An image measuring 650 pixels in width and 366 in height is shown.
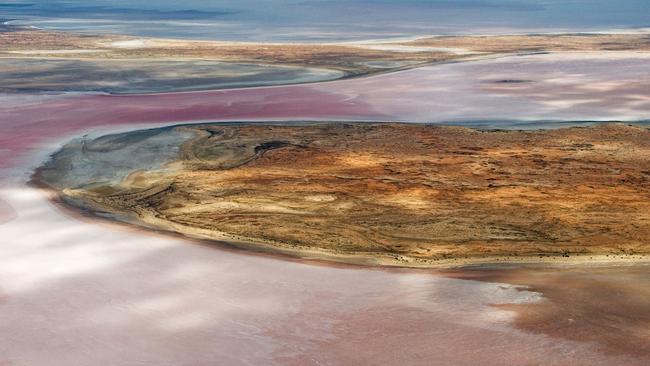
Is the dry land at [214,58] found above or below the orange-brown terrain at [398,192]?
above

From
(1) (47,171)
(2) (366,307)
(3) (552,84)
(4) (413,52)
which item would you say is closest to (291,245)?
(2) (366,307)

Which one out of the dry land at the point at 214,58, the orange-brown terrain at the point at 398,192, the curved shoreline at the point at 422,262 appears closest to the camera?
the curved shoreline at the point at 422,262

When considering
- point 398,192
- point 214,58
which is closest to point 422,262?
point 398,192

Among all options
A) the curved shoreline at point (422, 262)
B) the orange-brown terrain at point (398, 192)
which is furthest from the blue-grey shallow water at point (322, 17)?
the curved shoreline at point (422, 262)

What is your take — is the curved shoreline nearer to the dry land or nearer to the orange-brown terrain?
the orange-brown terrain

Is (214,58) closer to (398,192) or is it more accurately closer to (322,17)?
(398,192)

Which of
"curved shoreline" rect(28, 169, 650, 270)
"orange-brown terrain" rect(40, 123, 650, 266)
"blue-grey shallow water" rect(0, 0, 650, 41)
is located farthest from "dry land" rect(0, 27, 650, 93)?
"curved shoreline" rect(28, 169, 650, 270)

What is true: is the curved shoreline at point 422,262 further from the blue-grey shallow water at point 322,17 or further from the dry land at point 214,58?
the blue-grey shallow water at point 322,17

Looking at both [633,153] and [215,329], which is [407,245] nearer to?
[215,329]
